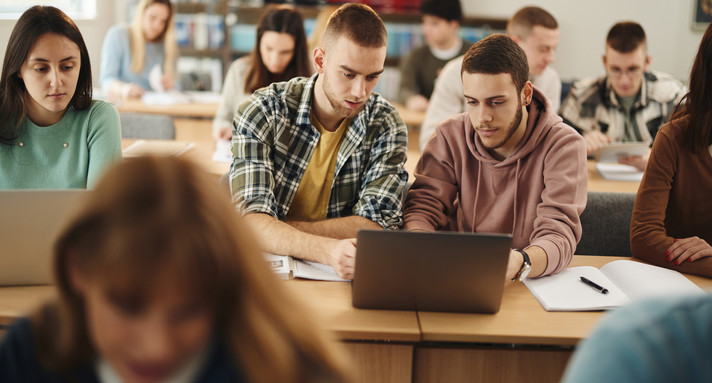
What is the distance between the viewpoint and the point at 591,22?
18.1 feet

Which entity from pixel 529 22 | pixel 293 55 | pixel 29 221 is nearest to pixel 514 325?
pixel 29 221

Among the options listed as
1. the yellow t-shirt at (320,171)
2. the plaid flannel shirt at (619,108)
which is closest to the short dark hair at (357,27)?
the yellow t-shirt at (320,171)

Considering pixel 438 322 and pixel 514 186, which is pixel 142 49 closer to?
pixel 514 186

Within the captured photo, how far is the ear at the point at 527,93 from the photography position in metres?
1.81

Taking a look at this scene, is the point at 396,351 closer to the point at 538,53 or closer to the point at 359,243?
the point at 359,243

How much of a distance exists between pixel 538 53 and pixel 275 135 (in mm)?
2017

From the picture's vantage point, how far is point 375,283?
1375 millimetres

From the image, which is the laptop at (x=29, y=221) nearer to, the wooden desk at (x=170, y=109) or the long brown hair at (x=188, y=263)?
the long brown hair at (x=188, y=263)

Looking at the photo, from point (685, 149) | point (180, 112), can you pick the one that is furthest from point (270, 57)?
point (685, 149)

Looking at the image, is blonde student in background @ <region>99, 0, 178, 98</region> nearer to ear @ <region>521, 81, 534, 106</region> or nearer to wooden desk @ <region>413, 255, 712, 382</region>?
ear @ <region>521, 81, 534, 106</region>

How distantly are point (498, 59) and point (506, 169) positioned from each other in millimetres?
314

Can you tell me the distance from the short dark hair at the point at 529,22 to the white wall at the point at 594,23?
2007 mm

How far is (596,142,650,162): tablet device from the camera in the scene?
2.84 meters

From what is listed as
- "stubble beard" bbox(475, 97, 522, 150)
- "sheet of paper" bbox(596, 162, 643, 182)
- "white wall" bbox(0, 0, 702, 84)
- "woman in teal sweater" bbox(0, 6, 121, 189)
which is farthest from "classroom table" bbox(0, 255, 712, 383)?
"white wall" bbox(0, 0, 702, 84)
